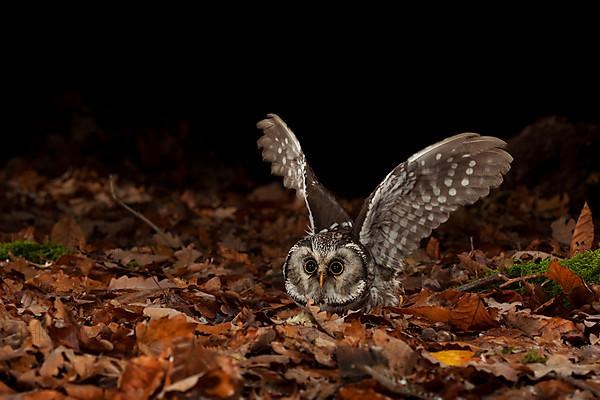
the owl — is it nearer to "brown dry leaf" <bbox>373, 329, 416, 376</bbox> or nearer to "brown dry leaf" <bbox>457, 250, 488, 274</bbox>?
"brown dry leaf" <bbox>457, 250, 488, 274</bbox>

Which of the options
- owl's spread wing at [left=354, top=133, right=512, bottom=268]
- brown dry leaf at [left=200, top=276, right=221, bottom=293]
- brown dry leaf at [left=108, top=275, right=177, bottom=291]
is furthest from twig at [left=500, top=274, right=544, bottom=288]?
brown dry leaf at [left=108, top=275, right=177, bottom=291]

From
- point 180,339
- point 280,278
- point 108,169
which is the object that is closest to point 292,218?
point 280,278

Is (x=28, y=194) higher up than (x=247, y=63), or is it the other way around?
(x=247, y=63)

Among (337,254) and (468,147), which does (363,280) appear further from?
(468,147)

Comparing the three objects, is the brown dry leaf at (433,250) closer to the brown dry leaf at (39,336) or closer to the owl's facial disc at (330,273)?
the owl's facial disc at (330,273)

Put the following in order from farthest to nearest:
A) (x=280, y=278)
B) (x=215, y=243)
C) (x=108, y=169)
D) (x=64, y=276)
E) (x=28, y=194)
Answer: (x=108, y=169), (x=28, y=194), (x=215, y=243), (x=280, y=278), (x=64, y=276)

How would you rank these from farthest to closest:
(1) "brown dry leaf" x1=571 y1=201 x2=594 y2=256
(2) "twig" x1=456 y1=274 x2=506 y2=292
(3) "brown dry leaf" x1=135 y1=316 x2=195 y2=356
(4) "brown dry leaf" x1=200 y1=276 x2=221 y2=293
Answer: (1) "brown dry leaf" x1=571 y1=201 x2=594 y2=256, (4) "brown dry leaf" x1=200 y1=276 x2=221 y2=293, (2) "twig" x1=456 y1=274 x2=506 y2=292, (3) "brown dry leaf" x1=135 y1=316 x2=195 y2=356
